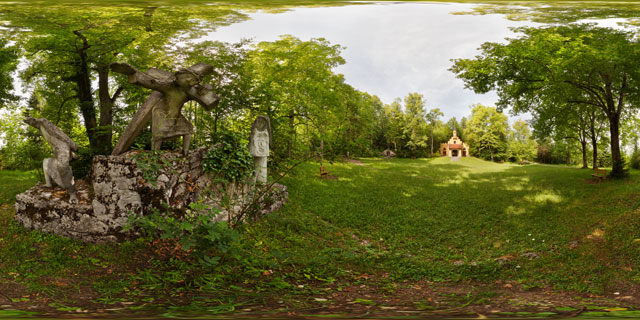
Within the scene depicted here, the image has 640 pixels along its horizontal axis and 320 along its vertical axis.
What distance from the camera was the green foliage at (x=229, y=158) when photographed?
8.82 feet

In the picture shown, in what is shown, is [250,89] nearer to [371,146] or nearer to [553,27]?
[371,146]

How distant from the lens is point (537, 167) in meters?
2.21

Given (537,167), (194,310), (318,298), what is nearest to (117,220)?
(194,310)

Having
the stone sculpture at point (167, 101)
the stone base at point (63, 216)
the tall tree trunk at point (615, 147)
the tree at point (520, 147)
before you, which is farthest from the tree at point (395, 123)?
the stone base at point (63, 216)

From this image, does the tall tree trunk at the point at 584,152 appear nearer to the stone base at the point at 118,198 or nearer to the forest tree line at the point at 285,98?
the forest tree line at the point at 285,98

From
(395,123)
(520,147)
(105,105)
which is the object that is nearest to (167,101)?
(105,105)

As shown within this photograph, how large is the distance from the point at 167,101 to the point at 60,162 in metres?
1.22

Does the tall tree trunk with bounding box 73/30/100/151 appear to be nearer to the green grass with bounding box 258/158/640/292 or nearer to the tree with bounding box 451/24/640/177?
the green grass with bounding box 258/158/640/292

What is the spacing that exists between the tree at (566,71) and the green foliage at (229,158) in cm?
187

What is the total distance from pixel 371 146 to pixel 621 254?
1949mm

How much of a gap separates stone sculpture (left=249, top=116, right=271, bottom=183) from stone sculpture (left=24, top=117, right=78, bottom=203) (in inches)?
65.2

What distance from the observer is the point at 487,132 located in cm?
197

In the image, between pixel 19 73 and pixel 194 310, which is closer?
pixel 194 310

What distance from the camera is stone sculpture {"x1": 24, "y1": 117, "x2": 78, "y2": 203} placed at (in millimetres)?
2576
